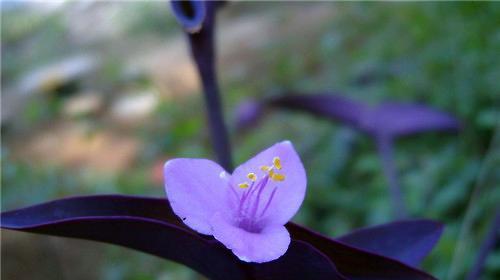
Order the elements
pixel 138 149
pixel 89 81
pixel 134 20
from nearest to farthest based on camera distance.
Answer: pixel 138 149
pixel 89 81
pixel 134 20

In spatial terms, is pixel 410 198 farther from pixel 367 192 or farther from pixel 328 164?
pixel 328 164

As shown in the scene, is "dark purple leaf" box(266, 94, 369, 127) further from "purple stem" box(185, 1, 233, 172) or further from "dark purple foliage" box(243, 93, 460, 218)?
"purple stem" box(185, 1, 233, 172)

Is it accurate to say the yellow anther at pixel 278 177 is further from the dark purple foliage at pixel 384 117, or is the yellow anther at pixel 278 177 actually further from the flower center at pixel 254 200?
the dark purple foliage at pixel 384 117

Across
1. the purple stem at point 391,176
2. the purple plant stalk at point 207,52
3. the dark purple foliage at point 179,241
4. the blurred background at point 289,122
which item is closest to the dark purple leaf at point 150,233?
the dark purple foliage at point 179,241

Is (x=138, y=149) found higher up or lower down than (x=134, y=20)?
higher up

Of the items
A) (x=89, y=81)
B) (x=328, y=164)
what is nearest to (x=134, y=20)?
(x=89, y=81)
